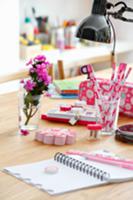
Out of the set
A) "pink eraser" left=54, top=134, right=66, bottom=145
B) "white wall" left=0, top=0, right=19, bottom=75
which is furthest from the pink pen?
"white wall" left=0, top=0, right=19, bottom=75

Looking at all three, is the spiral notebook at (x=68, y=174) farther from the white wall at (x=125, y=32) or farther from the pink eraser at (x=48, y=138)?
the white wall at (x=125, y=32)

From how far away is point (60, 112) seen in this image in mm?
2023

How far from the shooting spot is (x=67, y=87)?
2.47 m

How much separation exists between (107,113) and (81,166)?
0.44m

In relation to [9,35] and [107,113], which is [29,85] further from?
[9,35]

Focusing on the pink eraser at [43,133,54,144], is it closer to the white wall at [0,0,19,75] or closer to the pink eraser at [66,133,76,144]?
the pink eraser at [66,133,76,144]

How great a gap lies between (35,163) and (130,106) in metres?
0.70

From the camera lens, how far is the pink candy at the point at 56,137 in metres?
1.74

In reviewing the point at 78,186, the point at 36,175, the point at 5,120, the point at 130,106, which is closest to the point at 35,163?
the point at 36,175

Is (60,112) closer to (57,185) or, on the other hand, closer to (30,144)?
(30,144)

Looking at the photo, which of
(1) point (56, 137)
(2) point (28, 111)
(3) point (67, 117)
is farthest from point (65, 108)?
(1) point (56, 137)

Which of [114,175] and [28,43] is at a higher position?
[28,43]

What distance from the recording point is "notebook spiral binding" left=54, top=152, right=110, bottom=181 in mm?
1465

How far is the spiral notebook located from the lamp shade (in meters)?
0.51
